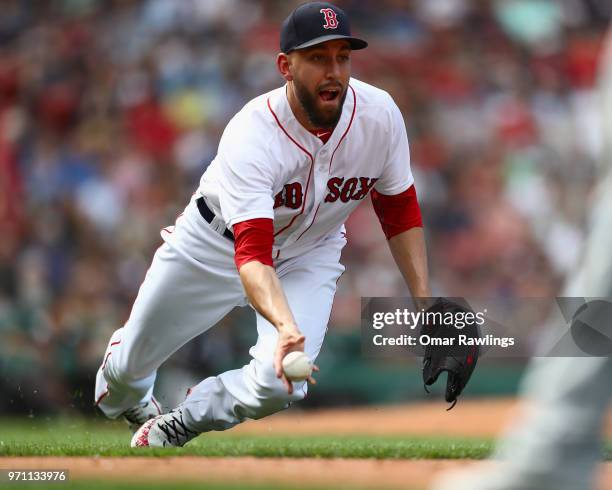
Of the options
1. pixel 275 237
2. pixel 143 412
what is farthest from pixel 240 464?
pixel 143 412

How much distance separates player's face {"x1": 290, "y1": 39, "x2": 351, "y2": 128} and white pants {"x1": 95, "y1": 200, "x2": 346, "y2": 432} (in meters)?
0.79

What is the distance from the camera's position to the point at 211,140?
10930 mm

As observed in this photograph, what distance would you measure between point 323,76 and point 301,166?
1.38ft

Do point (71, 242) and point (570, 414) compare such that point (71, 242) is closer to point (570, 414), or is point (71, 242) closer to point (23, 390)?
point (23, 390)

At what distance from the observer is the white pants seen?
489cm

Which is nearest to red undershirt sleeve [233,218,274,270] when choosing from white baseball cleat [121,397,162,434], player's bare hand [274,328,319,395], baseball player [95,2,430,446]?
baseball player [95,2,430,446]

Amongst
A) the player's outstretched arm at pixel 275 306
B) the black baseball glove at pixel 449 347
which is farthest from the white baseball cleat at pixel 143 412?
the player's outstretched arm at pixel 275 306

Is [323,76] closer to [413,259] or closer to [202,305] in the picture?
[413,259]

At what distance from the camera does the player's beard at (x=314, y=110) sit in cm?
462

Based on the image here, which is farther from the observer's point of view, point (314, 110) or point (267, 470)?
point (314, 110)

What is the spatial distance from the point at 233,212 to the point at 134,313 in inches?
37.1

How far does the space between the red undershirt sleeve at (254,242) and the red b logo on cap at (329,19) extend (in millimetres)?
820

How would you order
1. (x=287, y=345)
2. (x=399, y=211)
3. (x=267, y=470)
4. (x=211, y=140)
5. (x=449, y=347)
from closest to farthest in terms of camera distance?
(x=287, y=345)
(x=267, y=470)
(x=449, y=347)
(x=399, y=211)
(x=211, y=140)

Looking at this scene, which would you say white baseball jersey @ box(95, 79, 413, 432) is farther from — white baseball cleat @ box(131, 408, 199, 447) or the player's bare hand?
the player's bare hand
